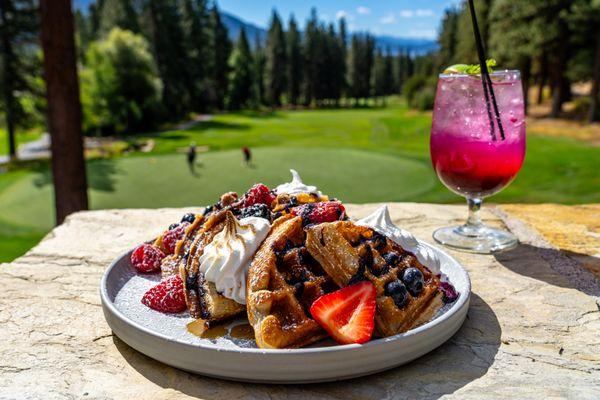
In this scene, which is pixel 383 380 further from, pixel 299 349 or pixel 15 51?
pixel 15 51

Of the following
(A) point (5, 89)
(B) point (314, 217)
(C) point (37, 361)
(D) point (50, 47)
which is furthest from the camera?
(A) point (5, 89)

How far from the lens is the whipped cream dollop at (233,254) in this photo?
196cm

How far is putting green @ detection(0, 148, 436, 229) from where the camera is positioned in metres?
15.9

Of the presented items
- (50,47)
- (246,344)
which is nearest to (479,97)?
(246,344)

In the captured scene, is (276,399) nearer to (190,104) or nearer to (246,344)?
(246,344)

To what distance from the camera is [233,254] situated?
1999mm

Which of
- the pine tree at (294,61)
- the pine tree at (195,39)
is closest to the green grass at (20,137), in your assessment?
the pine tree at (195,39)

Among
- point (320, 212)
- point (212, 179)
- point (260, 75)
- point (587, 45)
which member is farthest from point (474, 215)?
point (260, 75)

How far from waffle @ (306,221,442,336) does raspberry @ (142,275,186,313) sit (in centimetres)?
52

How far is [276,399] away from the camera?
1.64 metres

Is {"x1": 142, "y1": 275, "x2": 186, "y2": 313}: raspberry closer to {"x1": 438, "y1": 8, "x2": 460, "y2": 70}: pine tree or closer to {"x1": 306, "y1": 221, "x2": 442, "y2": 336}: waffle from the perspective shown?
{"x1": 306, "y1": 221, "x2": 442, "y2": 336}: waffle

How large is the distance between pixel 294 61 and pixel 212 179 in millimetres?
58653

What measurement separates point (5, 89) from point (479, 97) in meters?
30.0

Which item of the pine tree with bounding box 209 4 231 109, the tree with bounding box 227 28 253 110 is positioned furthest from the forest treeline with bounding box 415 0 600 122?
Result: the tree with bounding box 227 28 253 110
